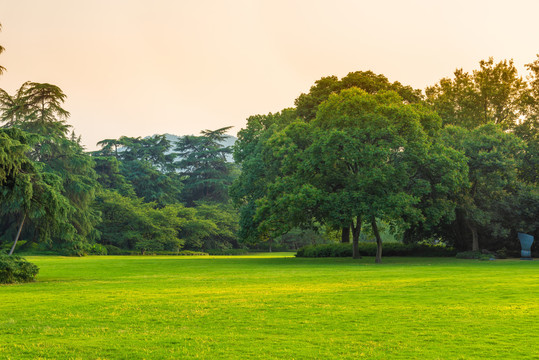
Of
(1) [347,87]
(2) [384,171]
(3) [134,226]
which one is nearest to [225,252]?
(3) [134,226]

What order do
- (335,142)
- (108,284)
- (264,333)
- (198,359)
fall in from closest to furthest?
(198,359), (264,333), (108,284), (335,142)

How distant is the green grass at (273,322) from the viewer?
767 cm

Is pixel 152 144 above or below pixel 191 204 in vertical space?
above

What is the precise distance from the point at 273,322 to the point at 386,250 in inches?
1429

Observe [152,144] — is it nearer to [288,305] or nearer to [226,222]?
[226,222]

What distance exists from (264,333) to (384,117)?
25.1 m

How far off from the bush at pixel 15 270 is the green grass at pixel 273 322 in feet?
6.99

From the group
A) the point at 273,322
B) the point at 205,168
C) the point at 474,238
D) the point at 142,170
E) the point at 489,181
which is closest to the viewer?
the point at 273,322

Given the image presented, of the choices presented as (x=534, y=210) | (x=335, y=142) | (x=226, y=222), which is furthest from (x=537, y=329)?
(x=226, y=222)

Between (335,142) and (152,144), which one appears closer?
(335,142)

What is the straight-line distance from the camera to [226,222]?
2552 inches

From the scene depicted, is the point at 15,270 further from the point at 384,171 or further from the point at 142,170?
the point at 142,170

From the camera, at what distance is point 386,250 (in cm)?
4472

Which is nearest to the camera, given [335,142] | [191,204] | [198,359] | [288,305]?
[198,359]
